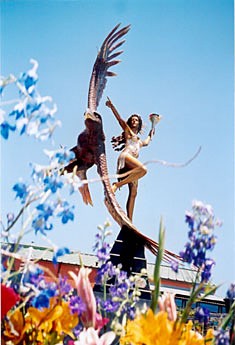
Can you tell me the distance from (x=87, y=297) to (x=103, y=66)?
293 centimetres

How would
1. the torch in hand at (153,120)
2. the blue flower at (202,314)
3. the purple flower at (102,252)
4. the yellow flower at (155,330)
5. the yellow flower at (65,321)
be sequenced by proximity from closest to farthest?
the yellow flower at (155,330)
the yellow flower at (65,321)
the blue flower at (202,314)
the purple flower at (102,252)
the torch in hand at (153,120)

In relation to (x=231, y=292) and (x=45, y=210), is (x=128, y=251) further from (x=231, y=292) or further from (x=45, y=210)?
(x=45, y=210)

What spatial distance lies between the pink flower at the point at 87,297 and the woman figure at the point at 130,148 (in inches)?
98.4

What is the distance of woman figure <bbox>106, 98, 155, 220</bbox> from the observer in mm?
3158

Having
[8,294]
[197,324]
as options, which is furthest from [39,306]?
[197,324]

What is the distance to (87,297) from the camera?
0.61 m

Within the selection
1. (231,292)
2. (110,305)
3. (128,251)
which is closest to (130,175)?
(128,251)

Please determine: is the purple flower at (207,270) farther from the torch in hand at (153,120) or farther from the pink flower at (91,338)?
the torch in hand at (153,120)

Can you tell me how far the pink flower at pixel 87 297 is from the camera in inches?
23.7

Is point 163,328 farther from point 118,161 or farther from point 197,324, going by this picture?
point 118,161

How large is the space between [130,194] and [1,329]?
2706 mm

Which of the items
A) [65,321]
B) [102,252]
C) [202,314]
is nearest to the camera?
[65,321]

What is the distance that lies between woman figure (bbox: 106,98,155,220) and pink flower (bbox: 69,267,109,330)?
8.20 ft

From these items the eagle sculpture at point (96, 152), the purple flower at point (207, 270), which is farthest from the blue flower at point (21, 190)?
the eagle sculpture at point (96, 152)
